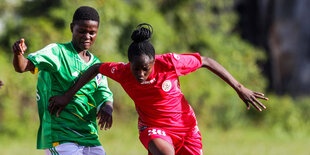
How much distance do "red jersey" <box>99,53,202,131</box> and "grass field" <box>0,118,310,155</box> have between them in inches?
183

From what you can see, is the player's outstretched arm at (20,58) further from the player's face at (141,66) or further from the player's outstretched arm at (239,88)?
the player's outstretched arm at (239,88)

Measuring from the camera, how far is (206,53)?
49.2 feet

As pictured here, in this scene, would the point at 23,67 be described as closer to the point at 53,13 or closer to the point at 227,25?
the point at 53,13

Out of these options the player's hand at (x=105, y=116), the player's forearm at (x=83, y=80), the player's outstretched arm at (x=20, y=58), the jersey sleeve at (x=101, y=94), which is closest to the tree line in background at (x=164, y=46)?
the jersey sleeve at (x=101, y=94)

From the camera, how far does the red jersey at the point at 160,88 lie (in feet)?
13.7

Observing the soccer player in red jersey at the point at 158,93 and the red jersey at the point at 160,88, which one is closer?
the soccer player in red jersey at the point at 158,93

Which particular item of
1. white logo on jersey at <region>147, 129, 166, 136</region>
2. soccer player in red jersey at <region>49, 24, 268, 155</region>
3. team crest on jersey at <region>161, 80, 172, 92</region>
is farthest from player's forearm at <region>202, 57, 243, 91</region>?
white logo on jersey at <region>147, 129, 166, 136</region>

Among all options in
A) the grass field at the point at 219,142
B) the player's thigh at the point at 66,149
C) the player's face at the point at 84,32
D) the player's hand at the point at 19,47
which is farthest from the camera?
the grass field at the point at 219,142

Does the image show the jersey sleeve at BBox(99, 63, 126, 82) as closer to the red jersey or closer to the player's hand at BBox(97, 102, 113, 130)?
the red jersey

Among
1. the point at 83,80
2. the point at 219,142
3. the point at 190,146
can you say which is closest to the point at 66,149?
the point at 83,80

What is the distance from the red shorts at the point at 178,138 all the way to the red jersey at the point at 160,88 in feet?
0.18

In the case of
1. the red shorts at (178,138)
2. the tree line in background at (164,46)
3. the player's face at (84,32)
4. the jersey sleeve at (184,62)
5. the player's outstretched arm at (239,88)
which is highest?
the tree line in background at (164,46)

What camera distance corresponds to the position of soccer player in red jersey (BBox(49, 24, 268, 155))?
4.05 metres

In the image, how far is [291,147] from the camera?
412 inches
